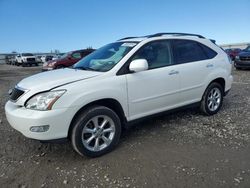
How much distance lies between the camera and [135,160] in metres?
3.41

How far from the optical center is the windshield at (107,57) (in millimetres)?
3865

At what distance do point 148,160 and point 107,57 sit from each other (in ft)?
6.09

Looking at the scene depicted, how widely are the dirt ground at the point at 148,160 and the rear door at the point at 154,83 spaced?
1.84 ft

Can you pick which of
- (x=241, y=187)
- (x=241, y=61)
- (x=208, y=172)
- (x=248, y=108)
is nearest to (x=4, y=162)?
(x=208, y=172)

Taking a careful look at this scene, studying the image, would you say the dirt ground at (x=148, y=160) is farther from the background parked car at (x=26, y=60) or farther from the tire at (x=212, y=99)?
the background parked car at (x=26, y=60)

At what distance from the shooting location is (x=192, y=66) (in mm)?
4613

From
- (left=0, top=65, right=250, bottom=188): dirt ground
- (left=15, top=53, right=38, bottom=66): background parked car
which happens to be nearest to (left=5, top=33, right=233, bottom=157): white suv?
(left=0, top=65, right=250, bottom=188): dirt ground

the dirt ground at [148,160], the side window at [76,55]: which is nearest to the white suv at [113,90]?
the dirt ground at [148,160]

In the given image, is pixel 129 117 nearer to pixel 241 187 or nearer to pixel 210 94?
pixel 241 187

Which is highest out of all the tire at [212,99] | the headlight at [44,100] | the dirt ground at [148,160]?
the headlight at [44,100]

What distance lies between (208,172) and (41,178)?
2.10m

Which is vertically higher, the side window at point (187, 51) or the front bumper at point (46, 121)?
the side window at point (187, 51)

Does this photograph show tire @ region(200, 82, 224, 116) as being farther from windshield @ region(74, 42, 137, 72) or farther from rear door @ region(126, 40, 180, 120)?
windshield @ region(74, 42, 137, 72)

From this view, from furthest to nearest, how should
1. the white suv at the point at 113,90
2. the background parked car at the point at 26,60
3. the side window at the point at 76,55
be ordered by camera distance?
the background parked car at the point at 26,60, the side window at the point at 76,55, the white suv at the point at 113,90
